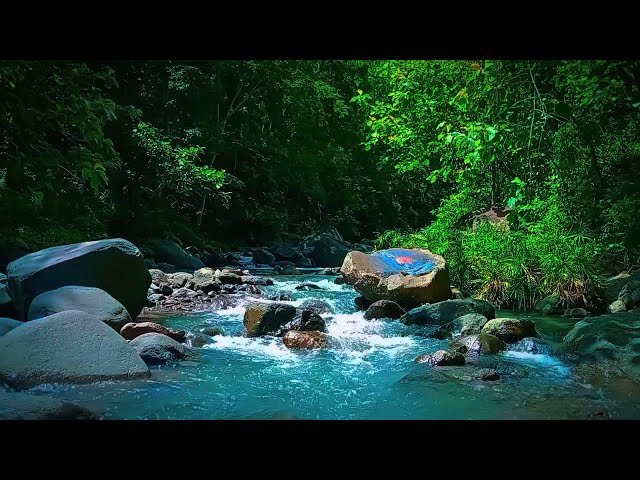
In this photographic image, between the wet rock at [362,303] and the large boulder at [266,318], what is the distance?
167 cm

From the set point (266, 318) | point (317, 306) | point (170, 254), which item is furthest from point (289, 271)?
point (266, 318)

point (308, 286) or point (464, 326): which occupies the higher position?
point (464, 326)

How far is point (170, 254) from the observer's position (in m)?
10.3

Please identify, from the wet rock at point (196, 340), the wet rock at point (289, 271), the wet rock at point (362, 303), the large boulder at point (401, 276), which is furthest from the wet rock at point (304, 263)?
the wet rock at point (196, 340)

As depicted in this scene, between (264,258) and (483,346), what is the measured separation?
8046mm

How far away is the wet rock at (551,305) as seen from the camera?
21.0 ft

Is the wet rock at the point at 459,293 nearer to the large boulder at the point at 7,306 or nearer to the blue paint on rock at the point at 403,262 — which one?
the blue paint on rock at the point at 403,262

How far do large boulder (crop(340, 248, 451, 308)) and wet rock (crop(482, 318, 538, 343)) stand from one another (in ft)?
5.28

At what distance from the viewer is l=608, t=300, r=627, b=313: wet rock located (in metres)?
6.06

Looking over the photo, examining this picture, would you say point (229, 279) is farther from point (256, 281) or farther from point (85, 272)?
point (85, 272)

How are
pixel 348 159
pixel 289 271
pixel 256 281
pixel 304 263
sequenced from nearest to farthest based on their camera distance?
pixel 256 281 < pixel 289 271 < pixel 348 159 < pixel 304 263
